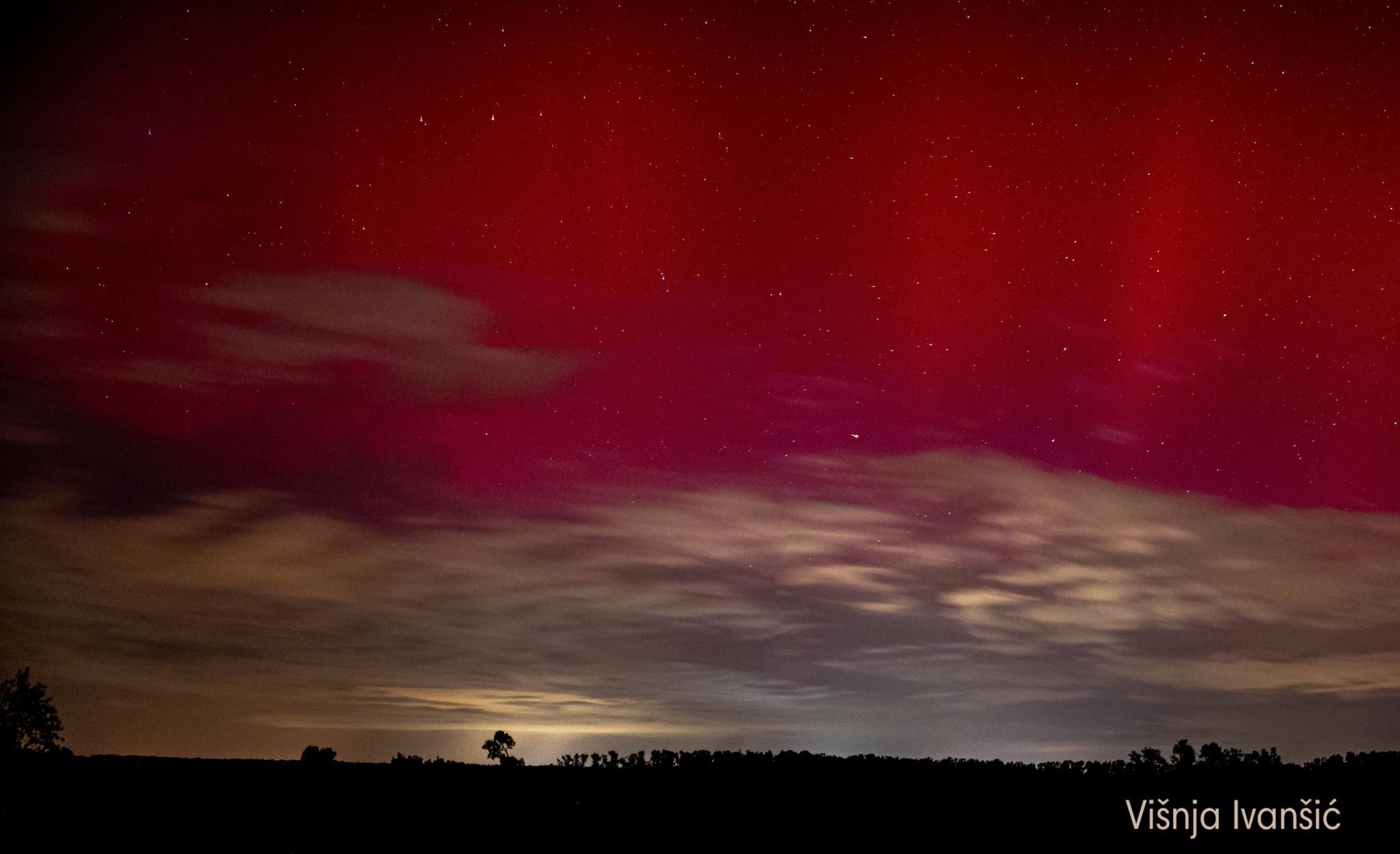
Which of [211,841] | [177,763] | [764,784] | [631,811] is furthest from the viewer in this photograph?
[177,763]

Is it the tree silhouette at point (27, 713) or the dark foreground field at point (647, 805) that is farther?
the tree silhouette at point (27, 713)

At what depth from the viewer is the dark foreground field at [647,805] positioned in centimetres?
3116

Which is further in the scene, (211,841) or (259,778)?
(259,778)

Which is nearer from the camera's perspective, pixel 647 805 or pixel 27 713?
pixel 647 805

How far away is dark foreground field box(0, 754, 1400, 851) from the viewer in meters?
31.2

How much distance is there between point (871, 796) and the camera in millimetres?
40031

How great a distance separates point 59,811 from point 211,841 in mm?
6491

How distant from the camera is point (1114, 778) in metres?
41.5

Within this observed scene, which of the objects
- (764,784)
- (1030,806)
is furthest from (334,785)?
(1030,806)

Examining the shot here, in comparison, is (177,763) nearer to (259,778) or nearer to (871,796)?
(259,778)

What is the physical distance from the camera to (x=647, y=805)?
37.6m

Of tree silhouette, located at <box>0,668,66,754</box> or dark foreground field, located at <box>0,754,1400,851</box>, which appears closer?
dark foreground field, located at <box>0,754,1400,851</box>

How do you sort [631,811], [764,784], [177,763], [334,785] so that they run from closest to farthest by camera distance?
[631,811] → [334,785] → [764,784] → [177,763]

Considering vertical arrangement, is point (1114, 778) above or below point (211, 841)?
above
